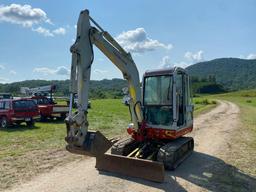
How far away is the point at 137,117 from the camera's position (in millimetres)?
9461

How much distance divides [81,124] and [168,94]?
3.50 meters

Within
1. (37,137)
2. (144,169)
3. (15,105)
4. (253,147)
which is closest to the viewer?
(144,169)

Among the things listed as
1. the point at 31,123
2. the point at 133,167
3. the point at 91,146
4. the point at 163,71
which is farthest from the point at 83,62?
the point at 31,123

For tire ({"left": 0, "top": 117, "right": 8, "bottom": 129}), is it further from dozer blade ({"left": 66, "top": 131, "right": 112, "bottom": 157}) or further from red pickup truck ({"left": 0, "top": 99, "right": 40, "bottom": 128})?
dozer blade ({"left": 66, "top": 131, "right": 112, "bottom": 157})

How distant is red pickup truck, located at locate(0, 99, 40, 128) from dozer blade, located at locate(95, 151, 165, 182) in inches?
459

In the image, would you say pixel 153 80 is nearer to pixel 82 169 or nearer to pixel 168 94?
pixel 168 94

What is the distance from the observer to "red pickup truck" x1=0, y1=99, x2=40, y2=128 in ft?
61.6

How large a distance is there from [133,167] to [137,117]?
6.01 ft

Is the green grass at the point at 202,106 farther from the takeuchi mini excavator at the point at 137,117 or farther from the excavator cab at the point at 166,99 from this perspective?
the takeuchi mini excavator at the point at 137,117

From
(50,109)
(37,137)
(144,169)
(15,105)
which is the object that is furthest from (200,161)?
(50,109)

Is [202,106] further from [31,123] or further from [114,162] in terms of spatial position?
[114,162]

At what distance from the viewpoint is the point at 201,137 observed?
1502 centimetres

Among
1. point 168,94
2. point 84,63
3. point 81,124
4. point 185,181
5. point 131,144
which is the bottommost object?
point 185,181

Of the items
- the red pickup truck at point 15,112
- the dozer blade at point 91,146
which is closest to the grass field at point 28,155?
the dozer blade at point 91,146
